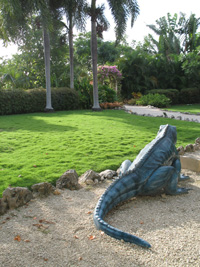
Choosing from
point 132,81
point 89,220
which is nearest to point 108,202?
point 89,220

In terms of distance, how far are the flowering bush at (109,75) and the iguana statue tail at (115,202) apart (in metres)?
21.7

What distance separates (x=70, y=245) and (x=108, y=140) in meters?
4.97

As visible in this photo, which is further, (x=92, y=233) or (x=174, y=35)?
(x=174, y=35)

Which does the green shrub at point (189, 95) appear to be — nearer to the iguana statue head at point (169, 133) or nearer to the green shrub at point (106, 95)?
the green shrub at point (106, 95)

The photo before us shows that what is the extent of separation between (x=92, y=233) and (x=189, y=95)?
81.5ft

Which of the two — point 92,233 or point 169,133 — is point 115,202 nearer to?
point 92,233

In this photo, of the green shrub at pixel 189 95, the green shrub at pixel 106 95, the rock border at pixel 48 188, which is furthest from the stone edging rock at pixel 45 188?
the green shrub at pixel 189 95

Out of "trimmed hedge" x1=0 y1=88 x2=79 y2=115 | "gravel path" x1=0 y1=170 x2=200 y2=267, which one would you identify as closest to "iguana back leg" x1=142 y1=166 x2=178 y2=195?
"gravel path" x1=0 y1=170 x2=200 y2=267

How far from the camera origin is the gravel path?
94.6 inches

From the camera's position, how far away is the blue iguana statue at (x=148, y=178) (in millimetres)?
3205

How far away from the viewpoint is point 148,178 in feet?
11.9

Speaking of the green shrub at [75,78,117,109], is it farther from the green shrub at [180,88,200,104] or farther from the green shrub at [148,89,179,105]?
the green shrub at [180,88,200,104]

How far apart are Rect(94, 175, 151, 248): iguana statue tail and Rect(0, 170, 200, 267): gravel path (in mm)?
74

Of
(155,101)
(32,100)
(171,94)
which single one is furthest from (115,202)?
(171,94)
